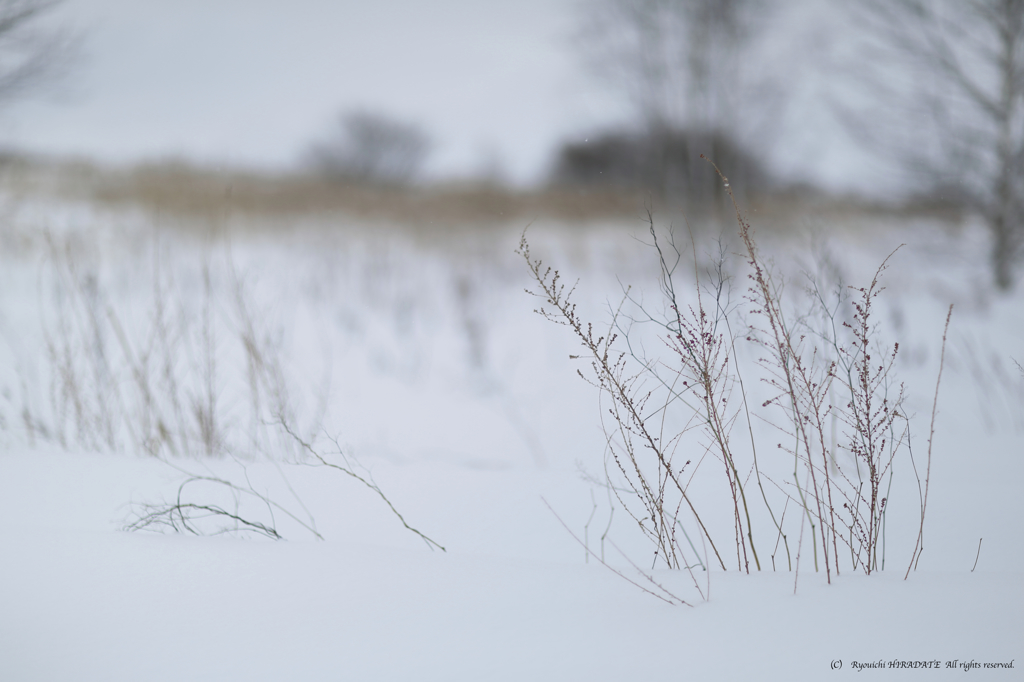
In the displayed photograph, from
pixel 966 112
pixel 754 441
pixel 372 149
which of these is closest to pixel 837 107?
pixel 966 112

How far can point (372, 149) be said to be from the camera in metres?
18.3

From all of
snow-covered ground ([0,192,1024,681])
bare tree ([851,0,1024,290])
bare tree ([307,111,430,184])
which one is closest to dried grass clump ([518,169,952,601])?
snow-covered ground ([0,192,1024,681])

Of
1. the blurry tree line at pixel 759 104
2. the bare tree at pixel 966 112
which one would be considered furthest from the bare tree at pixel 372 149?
the bare tree at pixel 966 112

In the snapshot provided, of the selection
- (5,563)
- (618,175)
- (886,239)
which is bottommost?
(5,563)

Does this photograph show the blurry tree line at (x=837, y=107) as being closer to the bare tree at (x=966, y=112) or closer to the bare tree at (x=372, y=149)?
the bare tree at (x=966, y=112)

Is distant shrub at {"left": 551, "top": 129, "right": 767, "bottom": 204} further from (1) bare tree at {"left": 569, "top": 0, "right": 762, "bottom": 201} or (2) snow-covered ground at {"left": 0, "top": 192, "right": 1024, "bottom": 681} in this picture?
(2) snow-covered ground at {"left": 0, "top": 192, "right": 1024, "bottom": 681}

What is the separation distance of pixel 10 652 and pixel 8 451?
5.21ft

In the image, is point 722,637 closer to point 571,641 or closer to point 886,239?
point 571,641

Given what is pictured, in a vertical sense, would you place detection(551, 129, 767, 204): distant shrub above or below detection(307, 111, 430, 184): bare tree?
below

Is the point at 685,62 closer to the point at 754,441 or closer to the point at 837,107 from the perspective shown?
the point at 837,107

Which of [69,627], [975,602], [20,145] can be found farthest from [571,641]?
[20,145]

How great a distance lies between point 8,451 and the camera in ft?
7.63

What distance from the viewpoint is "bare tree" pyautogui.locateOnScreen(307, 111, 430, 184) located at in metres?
17.2

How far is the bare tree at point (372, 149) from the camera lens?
17.2m
